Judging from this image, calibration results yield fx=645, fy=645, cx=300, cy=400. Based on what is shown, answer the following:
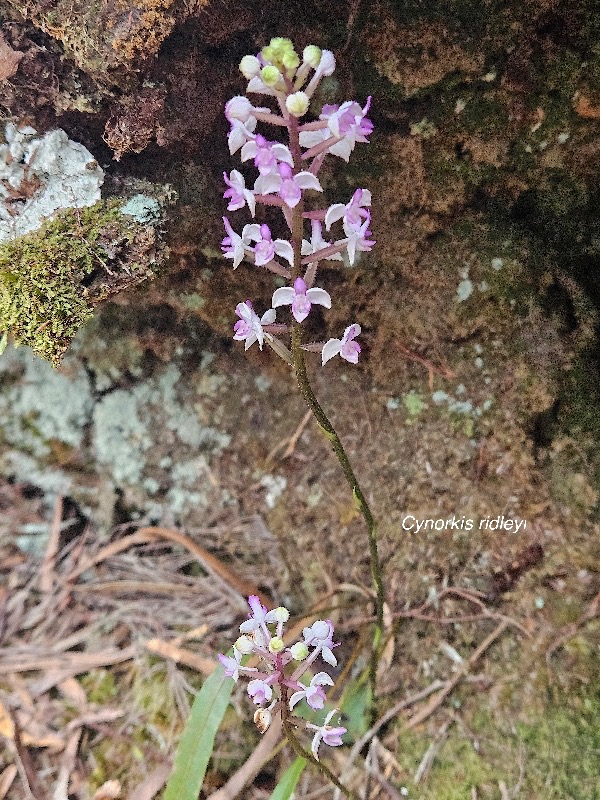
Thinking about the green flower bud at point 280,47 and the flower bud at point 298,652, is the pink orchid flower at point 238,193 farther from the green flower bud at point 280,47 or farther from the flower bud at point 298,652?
the flower bud at point 298,652

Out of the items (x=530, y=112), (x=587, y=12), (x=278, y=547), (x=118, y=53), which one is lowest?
(x=278, y=547)

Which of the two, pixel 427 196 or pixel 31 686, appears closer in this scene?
pixel 427 196

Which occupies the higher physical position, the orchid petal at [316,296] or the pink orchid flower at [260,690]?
the orchid petal at [316,296]

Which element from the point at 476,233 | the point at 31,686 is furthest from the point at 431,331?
the point at 31,686

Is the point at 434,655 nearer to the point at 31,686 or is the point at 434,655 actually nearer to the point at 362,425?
the point at 362,425

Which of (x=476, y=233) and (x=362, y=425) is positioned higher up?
(x=476, y=233)

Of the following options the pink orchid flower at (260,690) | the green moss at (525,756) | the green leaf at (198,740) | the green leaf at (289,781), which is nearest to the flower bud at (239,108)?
the pink orchid flower at (260,690)
